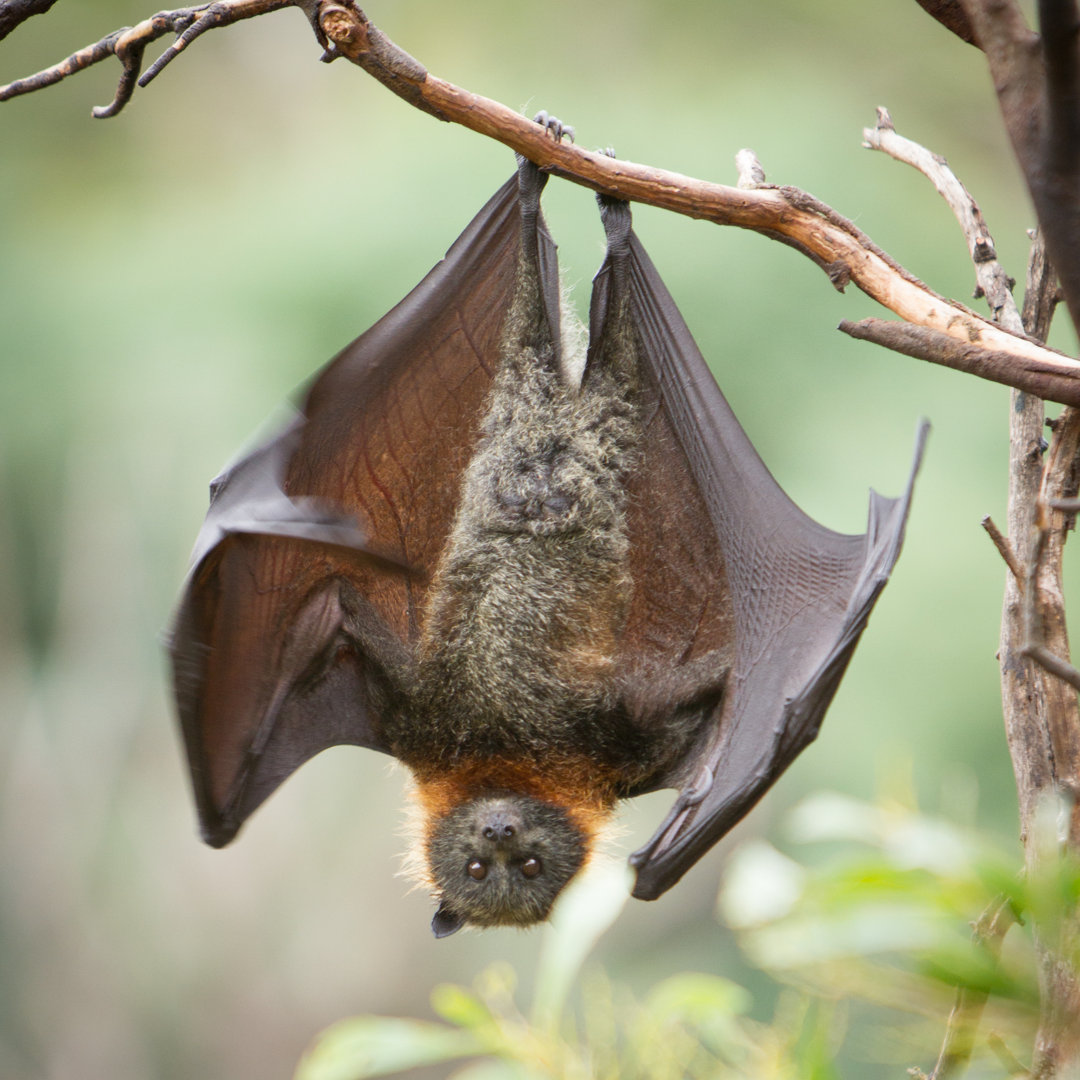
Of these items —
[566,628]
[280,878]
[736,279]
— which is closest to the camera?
[566,628]

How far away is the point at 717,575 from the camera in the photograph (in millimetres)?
3285

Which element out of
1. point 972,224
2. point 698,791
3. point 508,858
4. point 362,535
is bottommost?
point 508,858

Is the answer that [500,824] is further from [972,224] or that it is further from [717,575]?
[972,224]

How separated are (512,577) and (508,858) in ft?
2.87

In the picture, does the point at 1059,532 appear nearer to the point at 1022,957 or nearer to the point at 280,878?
the point at 1022,957

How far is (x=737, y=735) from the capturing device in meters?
3.01

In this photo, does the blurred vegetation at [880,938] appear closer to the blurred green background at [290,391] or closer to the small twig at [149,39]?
the small twig at [149,39]

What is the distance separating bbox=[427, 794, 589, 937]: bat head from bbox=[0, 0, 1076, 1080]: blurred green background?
325 centimetres

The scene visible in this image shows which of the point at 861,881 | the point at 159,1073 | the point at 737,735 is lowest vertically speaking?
the point at 159,1073

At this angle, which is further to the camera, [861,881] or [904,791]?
[904,791]

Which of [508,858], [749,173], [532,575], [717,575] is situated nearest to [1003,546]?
[749,173]

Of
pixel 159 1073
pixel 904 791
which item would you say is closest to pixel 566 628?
pixel 904 791

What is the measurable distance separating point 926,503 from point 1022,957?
215 inches

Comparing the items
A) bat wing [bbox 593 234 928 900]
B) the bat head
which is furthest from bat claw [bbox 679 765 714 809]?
the bat head
